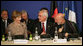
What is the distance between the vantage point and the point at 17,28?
3590mm

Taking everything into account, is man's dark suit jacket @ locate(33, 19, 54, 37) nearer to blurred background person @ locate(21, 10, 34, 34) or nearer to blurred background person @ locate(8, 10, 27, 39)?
blurred background person @ locate(21, 10, 34, 34)

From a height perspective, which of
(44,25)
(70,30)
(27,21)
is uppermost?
(27,21)

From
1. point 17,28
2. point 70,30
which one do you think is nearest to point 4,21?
point 17,28

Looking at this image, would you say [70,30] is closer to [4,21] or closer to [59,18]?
[59,18]

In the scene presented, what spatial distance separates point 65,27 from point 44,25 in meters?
0.64

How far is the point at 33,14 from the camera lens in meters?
3.63

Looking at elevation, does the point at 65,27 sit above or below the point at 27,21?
below

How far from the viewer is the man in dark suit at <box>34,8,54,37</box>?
358 centimetres

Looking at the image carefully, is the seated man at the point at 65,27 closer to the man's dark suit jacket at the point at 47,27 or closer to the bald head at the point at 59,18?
the bald head at the point at 59,18

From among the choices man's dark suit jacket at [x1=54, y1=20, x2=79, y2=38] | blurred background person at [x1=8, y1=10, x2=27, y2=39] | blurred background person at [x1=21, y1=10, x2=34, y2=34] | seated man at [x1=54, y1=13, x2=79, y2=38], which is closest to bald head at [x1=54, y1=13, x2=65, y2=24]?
seated man at [x1=54, y1=13, x2=79, y2=38]

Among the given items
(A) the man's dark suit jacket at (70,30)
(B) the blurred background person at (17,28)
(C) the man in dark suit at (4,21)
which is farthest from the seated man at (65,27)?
(C) the man in dark suit at (4,21)

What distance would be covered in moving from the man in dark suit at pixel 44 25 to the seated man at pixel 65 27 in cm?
25

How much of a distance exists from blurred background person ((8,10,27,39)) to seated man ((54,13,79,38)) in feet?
3.38

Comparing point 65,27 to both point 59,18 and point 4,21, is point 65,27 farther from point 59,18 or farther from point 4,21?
point 4,21
